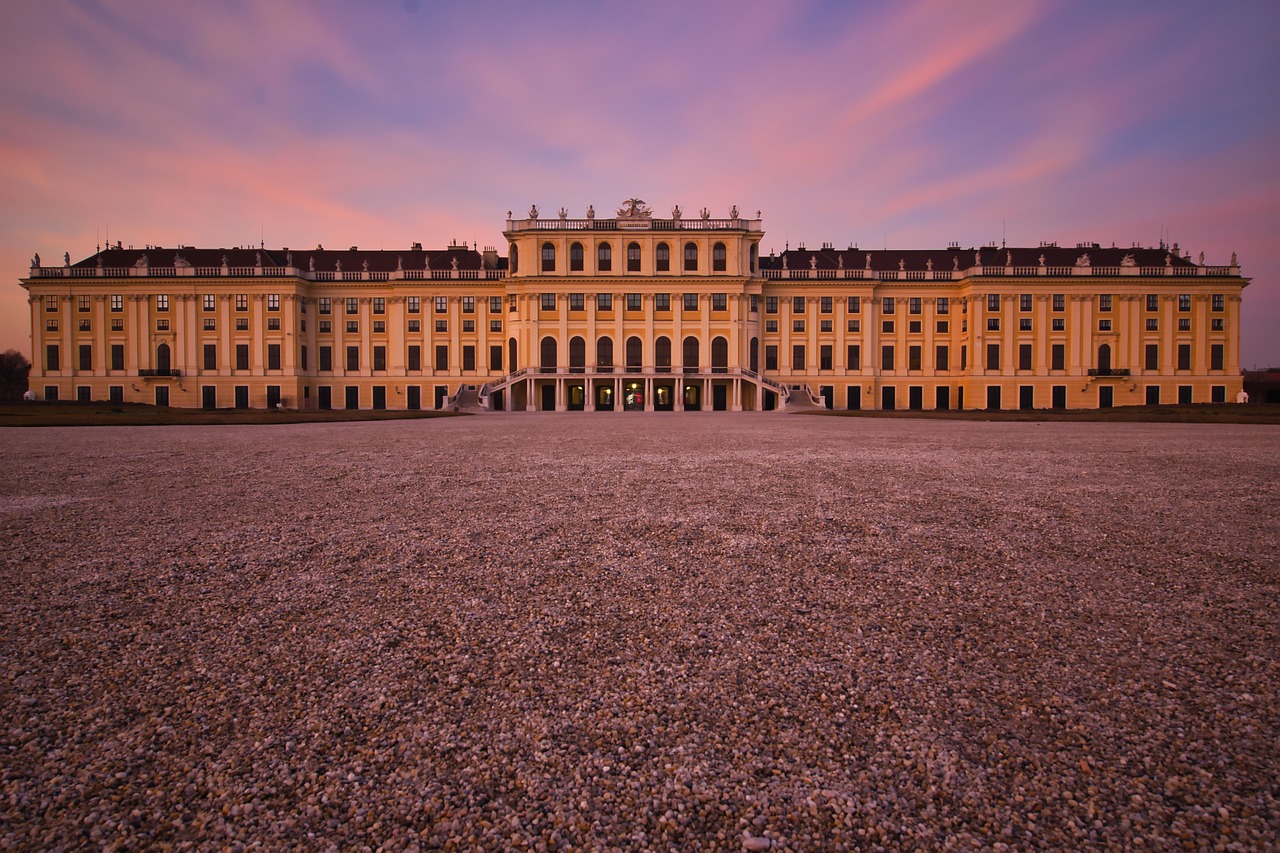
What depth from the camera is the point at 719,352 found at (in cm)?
Result: 5991

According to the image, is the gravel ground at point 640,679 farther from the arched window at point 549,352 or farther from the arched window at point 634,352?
the arched window at point 634,352

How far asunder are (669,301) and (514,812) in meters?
58.8

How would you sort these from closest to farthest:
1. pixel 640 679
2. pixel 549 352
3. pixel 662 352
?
1. pixel 640 679
2. pixel 549 352
3. pixel 662 352

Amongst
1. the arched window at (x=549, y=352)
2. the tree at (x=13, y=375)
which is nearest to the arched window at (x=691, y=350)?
the arched window at (x=549, y=352)

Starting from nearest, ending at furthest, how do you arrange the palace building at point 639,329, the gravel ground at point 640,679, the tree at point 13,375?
the gravel ground at point 640,679, the palace building at point 639,329, the tree at point 13,375

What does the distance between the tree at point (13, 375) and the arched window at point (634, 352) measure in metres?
54.8

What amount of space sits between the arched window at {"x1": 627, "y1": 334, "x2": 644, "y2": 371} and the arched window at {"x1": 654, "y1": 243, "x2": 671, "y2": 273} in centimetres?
691

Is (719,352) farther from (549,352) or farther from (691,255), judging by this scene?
(549,352)

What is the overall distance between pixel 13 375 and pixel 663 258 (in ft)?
291

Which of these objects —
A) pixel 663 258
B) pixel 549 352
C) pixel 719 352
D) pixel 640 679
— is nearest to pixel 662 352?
pixel 719 352

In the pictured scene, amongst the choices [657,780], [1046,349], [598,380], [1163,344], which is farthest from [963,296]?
[657,780]

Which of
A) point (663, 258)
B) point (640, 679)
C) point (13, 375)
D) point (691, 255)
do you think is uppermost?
point (691, 255)

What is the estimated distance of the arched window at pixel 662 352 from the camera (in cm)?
5984

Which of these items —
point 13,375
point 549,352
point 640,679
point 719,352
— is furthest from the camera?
point 13,375
